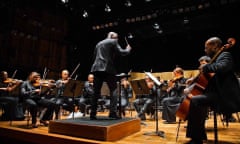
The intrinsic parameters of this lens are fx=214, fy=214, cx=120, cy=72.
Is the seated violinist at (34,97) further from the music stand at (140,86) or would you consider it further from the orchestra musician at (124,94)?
the orchestra musician at (124,94)

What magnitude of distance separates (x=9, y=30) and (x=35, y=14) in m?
1.59

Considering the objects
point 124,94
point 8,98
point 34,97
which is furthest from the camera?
point 124,94

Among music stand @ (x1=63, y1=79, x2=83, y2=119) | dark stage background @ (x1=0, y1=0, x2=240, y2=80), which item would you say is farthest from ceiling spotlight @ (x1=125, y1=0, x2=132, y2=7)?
music stand @ (x1=63, y1=79, x2=83, y2=119)

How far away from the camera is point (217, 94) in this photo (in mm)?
2525

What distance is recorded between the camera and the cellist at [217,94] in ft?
8.13

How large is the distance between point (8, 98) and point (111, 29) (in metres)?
5.52

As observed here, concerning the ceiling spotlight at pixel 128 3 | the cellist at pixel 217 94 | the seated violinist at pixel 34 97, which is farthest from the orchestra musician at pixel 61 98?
the ceiling spotlight at pixel 128 3

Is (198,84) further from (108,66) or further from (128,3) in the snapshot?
(128,3)

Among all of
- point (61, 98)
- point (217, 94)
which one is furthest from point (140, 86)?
point (217, 94)

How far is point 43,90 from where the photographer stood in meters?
4.32

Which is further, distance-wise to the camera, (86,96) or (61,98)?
(86,96)

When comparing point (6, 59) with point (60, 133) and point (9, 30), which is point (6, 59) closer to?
point (9, 30)

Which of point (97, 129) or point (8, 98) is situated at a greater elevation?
point (8, 98)

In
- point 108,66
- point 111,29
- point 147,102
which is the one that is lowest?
point 147,102
